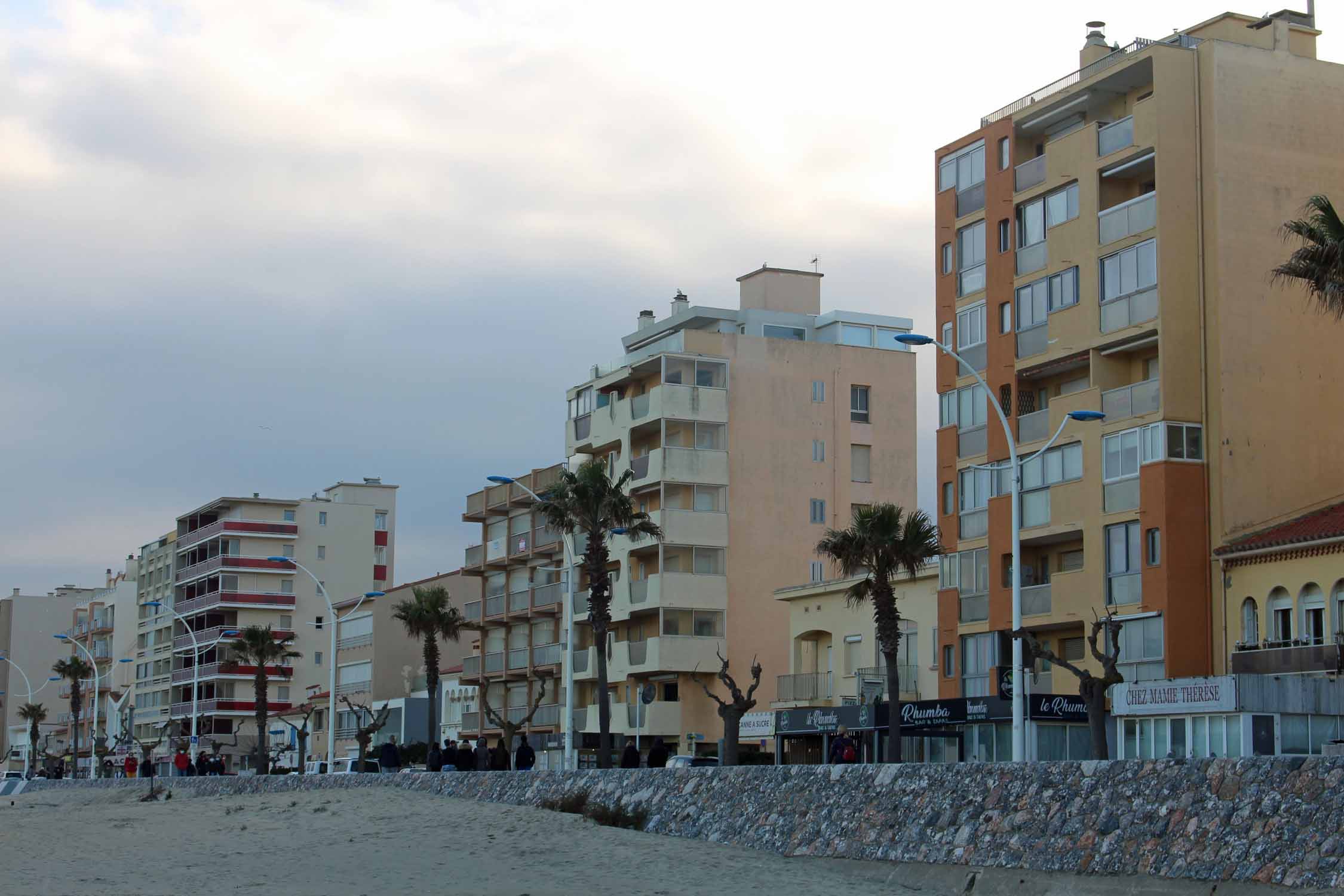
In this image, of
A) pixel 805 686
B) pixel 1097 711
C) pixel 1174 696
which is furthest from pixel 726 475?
pixel 1097 711

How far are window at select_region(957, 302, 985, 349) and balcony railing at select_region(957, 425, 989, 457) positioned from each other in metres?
2.67

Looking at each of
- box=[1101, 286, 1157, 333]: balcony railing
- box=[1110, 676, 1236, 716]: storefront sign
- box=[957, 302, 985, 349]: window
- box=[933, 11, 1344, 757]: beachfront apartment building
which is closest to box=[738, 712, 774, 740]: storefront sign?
box=[933, 11, 1344, 757]: beachfront apartment building

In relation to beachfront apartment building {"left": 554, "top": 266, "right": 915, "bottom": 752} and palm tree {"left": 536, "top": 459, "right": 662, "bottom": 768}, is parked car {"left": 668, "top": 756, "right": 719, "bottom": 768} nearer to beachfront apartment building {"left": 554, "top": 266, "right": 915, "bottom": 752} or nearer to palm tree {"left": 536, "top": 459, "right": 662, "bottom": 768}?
palm tree {"left": 536, "top": 459, "right": 662, "bottom": 768}

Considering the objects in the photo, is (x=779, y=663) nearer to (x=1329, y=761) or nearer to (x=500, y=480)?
(x=500, y=480)

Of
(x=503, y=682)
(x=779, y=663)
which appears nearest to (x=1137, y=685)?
(x=779, y=663)

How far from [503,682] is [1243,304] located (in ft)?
157

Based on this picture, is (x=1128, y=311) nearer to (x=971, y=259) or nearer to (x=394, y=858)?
(x=971, y=259)

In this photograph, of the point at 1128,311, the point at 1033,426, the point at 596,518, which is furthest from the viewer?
the point at 596,518

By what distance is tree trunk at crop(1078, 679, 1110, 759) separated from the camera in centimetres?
3512

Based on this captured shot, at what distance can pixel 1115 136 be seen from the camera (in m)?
48.5

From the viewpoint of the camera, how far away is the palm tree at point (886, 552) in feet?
A: 151

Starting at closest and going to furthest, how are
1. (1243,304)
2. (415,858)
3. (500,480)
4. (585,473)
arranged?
1. (415,858)
2. (1243,304)
3. (500,480)
4. (585,473)

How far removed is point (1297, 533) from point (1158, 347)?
21.0 feet

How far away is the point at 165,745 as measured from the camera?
13075 cm
